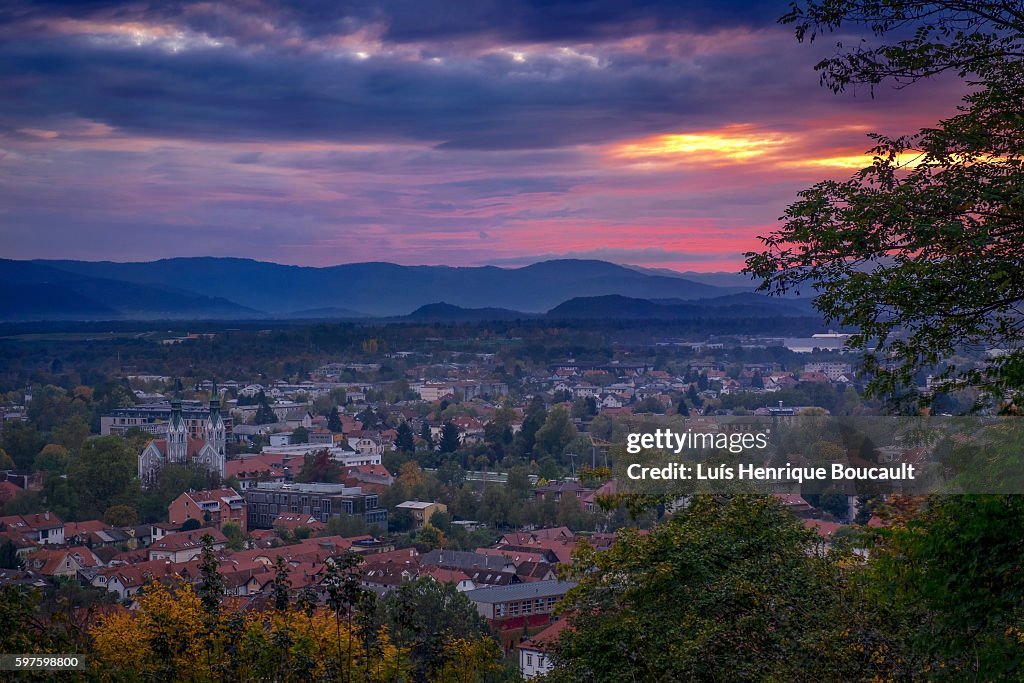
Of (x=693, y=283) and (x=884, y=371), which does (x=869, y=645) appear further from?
(x=693, y=283)

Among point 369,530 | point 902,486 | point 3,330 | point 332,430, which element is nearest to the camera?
point 902,486

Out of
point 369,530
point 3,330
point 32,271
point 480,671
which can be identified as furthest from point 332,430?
point 32,271

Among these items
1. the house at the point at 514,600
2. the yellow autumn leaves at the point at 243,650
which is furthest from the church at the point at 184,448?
the yellow autumn leaves at the point at 243,650

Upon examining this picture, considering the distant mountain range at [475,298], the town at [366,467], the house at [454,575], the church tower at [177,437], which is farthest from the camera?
the distant mountain range at [475,298]

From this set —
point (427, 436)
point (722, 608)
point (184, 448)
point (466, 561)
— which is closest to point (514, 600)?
point (466, 561)

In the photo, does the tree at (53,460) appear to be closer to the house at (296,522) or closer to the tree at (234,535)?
the house at (296,522)

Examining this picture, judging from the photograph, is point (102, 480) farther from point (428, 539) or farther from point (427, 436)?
point (427, 436)
